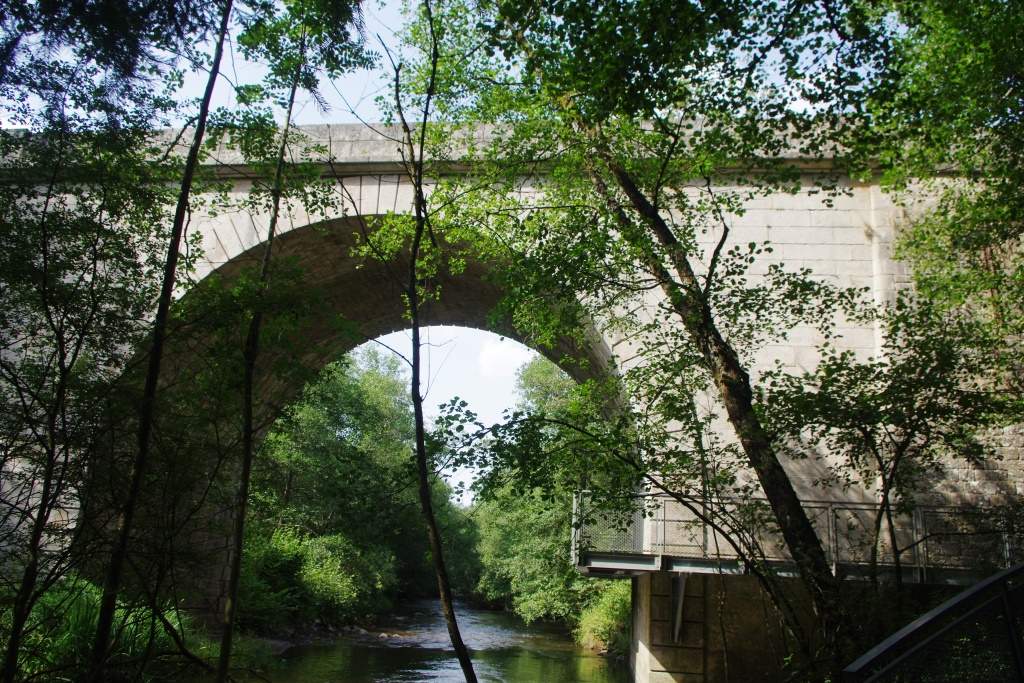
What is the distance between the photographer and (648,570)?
8562 mm

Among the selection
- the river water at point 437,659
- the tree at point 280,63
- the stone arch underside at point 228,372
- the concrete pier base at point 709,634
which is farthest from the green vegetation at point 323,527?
the concrete pier base at point 709,634

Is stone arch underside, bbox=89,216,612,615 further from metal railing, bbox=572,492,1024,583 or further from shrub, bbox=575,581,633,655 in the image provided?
shrub, bbox=575,581,633,655

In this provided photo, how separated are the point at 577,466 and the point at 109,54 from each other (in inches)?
170

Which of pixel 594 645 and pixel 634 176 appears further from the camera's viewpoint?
pixel 594 645

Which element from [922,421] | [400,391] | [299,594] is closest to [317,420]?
[299,594]

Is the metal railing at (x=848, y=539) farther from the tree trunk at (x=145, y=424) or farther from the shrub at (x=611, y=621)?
the shrub at (x=611, y=621)

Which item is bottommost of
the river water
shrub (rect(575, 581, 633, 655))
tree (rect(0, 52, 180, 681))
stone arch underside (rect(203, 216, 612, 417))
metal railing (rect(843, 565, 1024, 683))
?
the river water

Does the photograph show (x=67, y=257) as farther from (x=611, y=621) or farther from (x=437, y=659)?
(x=611, y=621)

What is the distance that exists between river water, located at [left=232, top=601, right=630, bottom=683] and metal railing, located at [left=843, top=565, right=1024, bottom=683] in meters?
9.25

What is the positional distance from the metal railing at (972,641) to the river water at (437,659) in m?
9.25

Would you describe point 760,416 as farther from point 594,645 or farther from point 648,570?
point 594,645

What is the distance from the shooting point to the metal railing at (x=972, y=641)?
2.44m

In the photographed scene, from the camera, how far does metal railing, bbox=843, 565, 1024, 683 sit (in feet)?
8.01

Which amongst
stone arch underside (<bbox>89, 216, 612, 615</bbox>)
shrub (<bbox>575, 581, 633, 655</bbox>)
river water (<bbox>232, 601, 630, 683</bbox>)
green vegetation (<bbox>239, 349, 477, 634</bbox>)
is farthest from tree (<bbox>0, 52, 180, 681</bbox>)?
shrub (<bbox>575, 581, 633, 655</bbox>)
